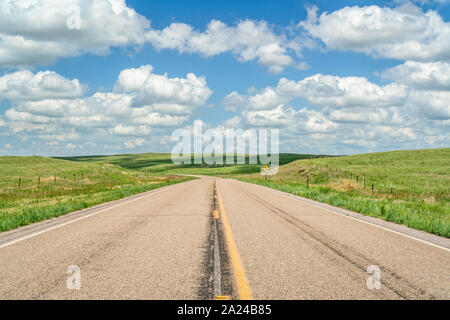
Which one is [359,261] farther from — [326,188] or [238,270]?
[326,188]

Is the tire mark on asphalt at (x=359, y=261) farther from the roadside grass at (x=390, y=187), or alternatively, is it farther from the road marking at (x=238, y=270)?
the roadside grass at (x=390, y=187)

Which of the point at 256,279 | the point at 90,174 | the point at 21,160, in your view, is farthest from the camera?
the point at 21,160

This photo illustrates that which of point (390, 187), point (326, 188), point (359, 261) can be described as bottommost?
point (390, 187)

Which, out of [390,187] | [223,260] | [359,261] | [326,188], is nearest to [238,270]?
[223,260]

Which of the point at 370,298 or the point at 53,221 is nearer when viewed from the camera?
the point at 370,298

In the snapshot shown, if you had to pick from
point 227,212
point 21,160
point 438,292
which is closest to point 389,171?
point 227,212

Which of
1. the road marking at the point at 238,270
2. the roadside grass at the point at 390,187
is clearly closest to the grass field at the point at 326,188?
the roadside grass at the point at 390,187

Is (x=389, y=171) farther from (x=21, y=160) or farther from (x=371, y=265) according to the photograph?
(x=21, y=160)

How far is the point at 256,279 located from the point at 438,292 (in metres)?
2.42

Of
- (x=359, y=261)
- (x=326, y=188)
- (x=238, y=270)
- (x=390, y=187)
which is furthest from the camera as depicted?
(x=390, y=187)

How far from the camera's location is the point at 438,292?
4703mm

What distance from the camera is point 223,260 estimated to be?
631 cm

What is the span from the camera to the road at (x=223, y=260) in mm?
4699

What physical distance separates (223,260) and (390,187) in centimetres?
2949
